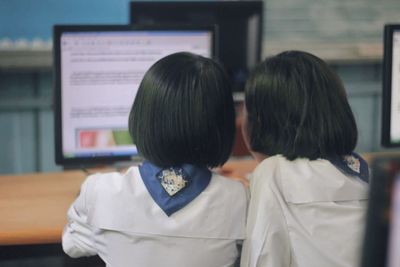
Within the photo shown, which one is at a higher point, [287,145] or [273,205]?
[287,145]

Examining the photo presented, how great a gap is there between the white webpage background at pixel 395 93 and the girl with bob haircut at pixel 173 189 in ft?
2.35

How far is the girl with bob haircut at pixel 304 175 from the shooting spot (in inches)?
51.1

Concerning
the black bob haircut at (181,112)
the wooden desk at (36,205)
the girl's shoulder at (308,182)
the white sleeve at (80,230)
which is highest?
the black bob haircut at (181,112)

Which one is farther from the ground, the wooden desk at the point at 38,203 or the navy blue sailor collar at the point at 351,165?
the navy blue sailor collar at the point at 351,165

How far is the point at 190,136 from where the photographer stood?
1.27m

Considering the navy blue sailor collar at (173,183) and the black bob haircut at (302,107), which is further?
the black bob haircut at (302,107)

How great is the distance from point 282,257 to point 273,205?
0.36 feet

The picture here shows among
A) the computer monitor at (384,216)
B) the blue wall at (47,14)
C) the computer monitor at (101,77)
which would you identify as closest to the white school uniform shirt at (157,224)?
the computer monitor at (101,77)

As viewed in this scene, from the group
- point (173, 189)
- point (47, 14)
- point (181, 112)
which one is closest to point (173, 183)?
point (173, 189)

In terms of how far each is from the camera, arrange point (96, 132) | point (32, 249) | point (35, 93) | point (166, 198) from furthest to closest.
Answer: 1. point (35, 93)
2. point (96, 132)
3. point (32, 249)
4. point (166, 198)

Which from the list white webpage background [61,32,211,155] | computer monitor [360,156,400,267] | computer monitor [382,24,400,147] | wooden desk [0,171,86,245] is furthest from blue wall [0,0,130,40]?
computer monitor [360,156,400,267]

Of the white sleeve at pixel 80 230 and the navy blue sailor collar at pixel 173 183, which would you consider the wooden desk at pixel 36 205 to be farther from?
the navy blue sailor collar at pixel 173 183

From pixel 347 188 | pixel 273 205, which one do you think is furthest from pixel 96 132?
pixel 347 188

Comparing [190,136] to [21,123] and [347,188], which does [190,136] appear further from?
[21,123]
